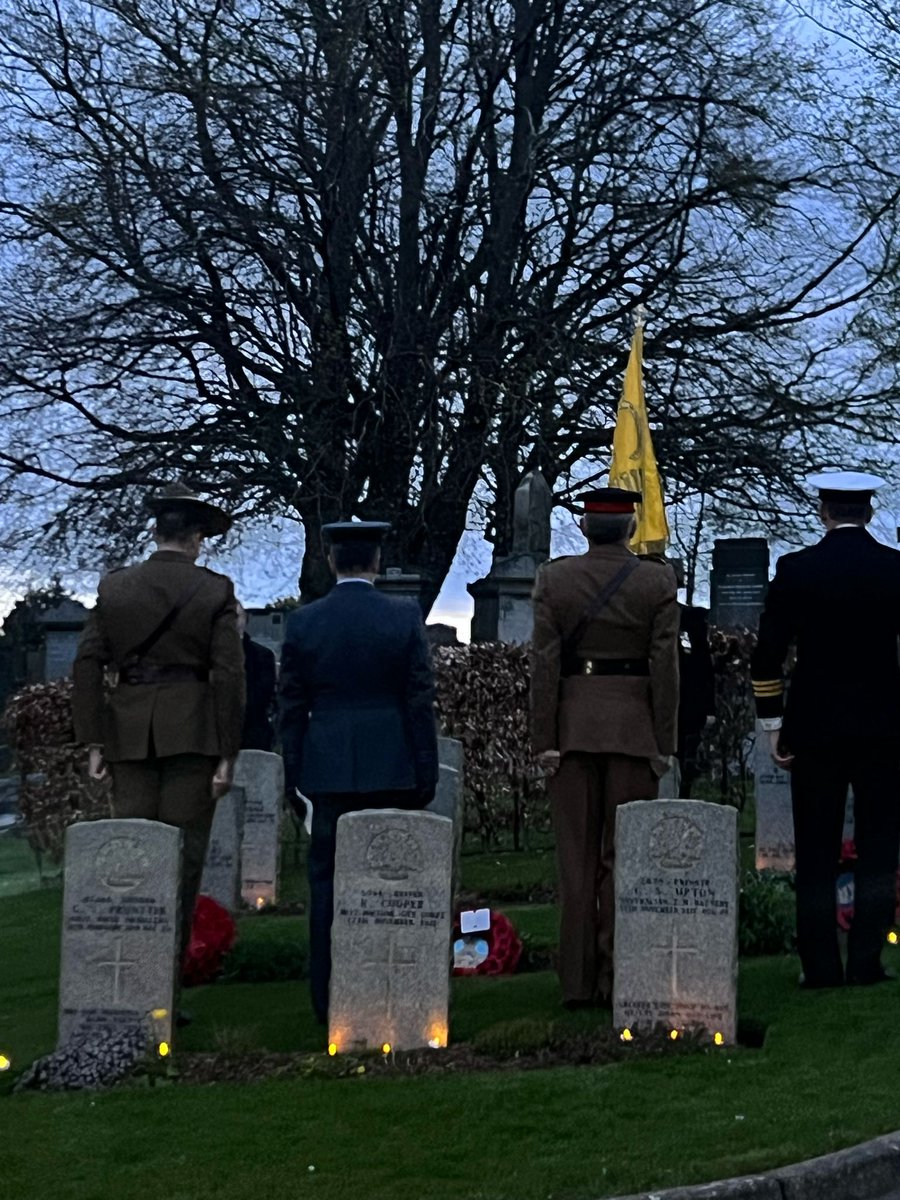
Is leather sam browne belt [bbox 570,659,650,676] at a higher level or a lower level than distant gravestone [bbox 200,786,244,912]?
higher

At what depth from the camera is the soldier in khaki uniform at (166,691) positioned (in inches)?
320

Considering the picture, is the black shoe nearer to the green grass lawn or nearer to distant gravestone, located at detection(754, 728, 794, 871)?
the green grass lawn

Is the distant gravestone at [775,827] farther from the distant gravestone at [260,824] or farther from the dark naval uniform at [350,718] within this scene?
the dark naval uniform at [350,718]

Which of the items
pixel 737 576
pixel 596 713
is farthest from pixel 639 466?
pixel 596 713

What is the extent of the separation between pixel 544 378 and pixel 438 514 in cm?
252

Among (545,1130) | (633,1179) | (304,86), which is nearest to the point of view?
(633,1179)

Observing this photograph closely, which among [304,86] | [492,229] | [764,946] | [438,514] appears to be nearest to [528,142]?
[492,229]

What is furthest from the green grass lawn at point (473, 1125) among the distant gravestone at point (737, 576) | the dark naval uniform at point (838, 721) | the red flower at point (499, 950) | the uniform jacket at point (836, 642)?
the distant gravestone at point (737, 576)

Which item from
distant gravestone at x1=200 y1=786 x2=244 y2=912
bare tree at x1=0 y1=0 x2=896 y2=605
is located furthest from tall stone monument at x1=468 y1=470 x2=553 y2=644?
distant gravestone at x1=200 y1=786 x2=244 y2=912

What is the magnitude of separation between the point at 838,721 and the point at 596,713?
1035 millimetres

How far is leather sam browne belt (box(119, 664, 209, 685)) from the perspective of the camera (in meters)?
8.18

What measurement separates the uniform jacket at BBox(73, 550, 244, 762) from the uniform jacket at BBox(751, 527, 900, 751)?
2287 millimetres

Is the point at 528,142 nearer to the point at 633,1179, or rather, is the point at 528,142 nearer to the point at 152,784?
the point at 152,784

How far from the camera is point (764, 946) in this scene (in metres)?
9.74
